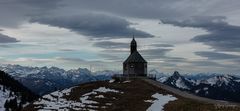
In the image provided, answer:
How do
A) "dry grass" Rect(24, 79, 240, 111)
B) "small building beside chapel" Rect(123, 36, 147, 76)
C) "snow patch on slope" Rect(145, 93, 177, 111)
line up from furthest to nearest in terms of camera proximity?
"small building beside chapel" Rect(123, 36, 147, 76), "snow patch on slope" Rect(145, 93, 177, 111), "dry grass" Rect(24, 79, 240, 111)

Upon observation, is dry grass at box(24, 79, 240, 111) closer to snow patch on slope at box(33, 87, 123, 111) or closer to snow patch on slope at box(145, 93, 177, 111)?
snow patch on slope at box(145, 93, 177, 111)

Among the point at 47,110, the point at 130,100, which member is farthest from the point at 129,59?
the point at 47,110

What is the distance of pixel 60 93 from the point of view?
300 ft

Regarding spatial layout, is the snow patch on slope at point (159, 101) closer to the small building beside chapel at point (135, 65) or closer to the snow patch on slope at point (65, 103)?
the snow patch on slope at point (65, 103)

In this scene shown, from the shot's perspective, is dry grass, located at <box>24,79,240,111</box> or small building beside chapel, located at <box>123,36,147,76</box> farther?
small building beside chapel, located at <box>123,36,147,76</box>

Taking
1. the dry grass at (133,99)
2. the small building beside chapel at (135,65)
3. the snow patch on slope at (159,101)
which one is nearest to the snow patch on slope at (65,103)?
the dry grass at (133,99)

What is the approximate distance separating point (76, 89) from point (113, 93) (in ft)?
42.2

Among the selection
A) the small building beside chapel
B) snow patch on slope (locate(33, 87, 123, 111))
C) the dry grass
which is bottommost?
snow patch on slope (locate(33, 87, 123, 111))

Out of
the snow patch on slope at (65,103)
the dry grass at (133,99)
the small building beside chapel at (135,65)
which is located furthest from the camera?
the small building beside chapel at (135,65)

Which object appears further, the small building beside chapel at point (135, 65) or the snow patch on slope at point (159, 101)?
the small building beside chapel at point (135, 65)

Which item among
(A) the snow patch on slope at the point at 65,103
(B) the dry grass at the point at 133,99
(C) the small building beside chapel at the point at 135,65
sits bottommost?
(A) the snow patch on slope at the point at 65,103

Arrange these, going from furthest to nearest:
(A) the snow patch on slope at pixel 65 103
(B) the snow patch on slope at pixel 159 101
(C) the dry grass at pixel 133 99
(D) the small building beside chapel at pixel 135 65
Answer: (D) the small building beside chapel at pixel 135 65 < (A) the snow patch on slope at pixel 65 103 < (B) the snow patch on slope at pixel 159 101 < (C) the dry grass at pixel 133 99

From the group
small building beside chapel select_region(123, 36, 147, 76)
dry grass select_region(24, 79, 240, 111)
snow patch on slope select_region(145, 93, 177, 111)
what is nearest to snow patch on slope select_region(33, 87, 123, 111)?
dry grass select_region(24, 79, 240, 111)

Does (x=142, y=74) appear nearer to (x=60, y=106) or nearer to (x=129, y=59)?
(x=129, y=59)
